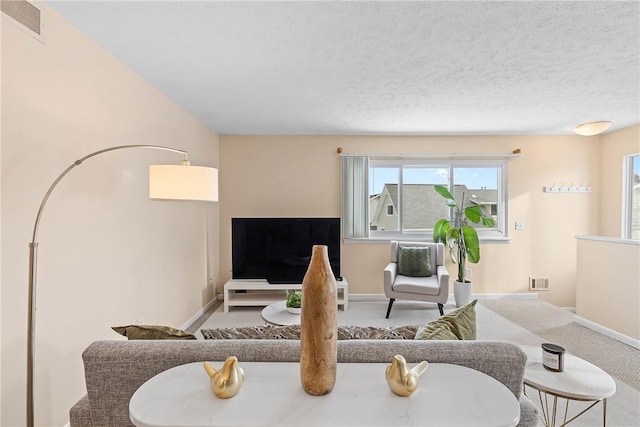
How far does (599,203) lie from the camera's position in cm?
442

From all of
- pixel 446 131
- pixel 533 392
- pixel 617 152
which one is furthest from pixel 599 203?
pixel 533 392

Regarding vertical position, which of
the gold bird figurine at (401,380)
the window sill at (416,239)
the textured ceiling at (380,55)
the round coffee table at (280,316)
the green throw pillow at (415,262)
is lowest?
the round coffee table at (280,316)

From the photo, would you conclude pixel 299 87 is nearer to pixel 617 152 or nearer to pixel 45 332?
pixel 45 332

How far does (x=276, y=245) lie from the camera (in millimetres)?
4055

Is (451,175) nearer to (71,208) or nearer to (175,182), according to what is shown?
(175,182)

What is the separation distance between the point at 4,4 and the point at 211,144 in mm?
2762

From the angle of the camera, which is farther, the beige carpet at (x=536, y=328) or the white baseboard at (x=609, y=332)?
the white baseboard at (x=609, y=332)

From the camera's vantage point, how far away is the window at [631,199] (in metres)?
4.00

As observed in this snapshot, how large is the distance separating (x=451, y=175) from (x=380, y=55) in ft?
9.39

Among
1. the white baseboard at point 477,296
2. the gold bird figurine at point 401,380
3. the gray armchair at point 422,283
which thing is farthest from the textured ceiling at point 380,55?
the white baseboard at point 477,296

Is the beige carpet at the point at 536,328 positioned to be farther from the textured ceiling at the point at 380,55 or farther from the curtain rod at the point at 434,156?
the textured ceiling at the point at 380,55

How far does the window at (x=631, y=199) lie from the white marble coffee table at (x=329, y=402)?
4676 millimetres

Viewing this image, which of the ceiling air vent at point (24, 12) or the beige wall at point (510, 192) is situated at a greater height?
the ceiling air vent at point (24, 12)

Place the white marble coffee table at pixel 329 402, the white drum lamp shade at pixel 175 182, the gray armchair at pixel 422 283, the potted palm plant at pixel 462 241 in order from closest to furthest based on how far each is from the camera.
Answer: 1. the white marble coffee table at pixel 329 402
2. the white drum lamp shade at pixel 175 182
3. the gray armchair at pixel 422 283
4. the potted palm plant at pixel 462 241
